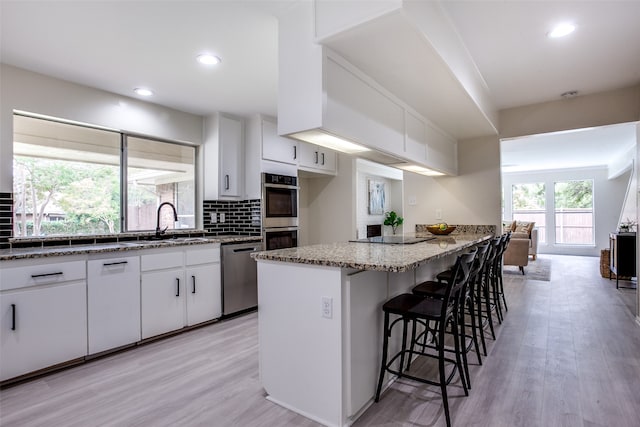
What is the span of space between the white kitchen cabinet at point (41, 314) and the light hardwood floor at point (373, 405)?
0.48 ft

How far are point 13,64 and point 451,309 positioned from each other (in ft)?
12.4

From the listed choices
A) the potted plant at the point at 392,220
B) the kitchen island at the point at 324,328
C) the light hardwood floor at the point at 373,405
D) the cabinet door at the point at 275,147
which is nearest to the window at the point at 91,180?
the cabinet door at the point at 275,147

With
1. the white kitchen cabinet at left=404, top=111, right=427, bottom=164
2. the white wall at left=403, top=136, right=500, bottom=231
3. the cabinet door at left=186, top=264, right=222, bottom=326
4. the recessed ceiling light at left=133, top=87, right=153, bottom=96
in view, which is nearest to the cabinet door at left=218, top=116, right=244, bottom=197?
the recessed ceiling light at left=133, top=87, right=153, bottom=96

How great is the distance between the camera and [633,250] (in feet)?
15.6

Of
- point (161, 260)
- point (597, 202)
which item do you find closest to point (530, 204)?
point (597, 202)

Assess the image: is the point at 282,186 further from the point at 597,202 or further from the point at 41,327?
the point at 597,202

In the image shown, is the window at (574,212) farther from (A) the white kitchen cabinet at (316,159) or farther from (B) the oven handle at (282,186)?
(B) the oven handle at (282,186)

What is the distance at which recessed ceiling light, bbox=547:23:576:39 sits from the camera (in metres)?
2.34

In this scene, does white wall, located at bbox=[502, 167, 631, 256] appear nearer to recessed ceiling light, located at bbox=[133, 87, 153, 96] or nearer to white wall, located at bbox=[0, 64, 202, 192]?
white wall, located at bbox=[0, 64, 202, 192]

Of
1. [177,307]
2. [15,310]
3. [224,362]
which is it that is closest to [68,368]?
[15,310]

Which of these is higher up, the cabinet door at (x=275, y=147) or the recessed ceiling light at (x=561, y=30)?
the recessed ceiling light at (x=561, y=30)

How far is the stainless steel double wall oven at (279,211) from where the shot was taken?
399 cm

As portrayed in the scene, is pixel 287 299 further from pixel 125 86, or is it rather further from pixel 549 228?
pixel 549 228

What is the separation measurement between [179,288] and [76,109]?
1.91m
